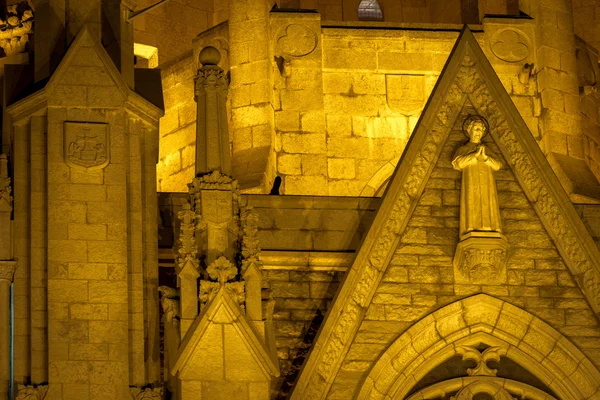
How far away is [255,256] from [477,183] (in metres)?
3.13

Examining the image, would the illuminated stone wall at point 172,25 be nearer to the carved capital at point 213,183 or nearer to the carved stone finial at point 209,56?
the carved stone finial at point 209,56

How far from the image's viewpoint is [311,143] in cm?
4350

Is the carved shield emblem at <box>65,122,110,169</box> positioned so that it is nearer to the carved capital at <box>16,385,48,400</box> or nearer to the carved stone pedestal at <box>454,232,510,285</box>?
the carved capital at <box>16,385,48,400</box>

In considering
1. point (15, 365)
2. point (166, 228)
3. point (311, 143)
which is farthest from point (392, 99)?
point (15, 365)

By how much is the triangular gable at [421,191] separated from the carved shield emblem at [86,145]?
132 inches

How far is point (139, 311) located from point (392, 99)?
9484mm

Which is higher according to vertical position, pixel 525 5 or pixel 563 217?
pixel 525 5

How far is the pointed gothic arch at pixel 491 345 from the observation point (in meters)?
36.0

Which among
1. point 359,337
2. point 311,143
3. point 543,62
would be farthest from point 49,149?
point 543,62

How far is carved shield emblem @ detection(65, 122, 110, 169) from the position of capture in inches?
1421

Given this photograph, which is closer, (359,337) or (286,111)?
(359,337)

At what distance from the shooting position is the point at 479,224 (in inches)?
1435

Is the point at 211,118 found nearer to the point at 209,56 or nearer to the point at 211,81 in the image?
the point at 211,81

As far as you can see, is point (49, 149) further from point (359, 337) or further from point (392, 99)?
point (392, 99)
